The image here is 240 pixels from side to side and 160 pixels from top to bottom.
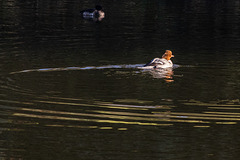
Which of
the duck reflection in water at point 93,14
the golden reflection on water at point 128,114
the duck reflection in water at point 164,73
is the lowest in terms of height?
the duck reflection in water at point 93,14

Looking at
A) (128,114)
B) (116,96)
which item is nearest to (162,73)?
(116,96)

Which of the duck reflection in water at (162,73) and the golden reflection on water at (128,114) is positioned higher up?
the golden reflection on water at (128,114)

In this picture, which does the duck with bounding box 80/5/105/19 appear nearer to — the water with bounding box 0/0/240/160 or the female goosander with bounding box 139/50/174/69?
the water with bounding box 0/0/240/160

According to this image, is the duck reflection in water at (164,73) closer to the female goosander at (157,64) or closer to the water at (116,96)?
the water at (116,96)

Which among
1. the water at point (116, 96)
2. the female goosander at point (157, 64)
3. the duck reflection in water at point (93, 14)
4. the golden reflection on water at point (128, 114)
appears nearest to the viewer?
the water at point (116, 96)

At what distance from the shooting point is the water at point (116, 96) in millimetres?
12953

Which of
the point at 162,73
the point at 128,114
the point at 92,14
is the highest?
the point at 128,114

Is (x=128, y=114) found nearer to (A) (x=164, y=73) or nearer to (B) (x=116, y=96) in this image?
(B) (x=116, y=96)

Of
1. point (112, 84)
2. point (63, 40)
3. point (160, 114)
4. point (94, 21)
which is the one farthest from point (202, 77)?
point (94, 21)

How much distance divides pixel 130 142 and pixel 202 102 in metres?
4.45

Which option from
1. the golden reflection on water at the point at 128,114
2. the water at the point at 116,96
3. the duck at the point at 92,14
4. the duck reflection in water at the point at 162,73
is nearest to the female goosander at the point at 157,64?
the duck reflection in water at the point at 162,73

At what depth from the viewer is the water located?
12953 millimetres

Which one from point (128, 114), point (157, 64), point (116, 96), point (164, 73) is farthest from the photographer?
point (157, 64)

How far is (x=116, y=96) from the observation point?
58.2 feet
